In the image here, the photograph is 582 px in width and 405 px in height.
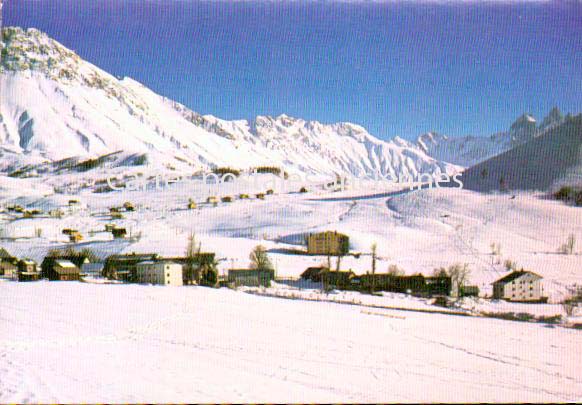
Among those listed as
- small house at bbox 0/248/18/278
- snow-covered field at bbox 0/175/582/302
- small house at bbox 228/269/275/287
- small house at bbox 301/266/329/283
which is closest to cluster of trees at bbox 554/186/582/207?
snow-covered field at bbox 0/175/582/302

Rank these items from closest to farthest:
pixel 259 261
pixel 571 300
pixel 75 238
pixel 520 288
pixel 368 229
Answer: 1. pixel 571 300
2. pixel 520 288
3. pixel 259 261
4. pixel 75 238
5. pixel 368 229

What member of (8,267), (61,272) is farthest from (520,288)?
(8,267)

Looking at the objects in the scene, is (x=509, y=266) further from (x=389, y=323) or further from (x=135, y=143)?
(x=135, y=143)

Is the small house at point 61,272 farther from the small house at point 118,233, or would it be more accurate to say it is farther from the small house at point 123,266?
the small house at point 118,233

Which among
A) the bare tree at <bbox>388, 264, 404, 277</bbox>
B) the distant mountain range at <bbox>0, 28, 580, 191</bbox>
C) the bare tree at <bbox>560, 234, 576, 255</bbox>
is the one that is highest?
the distant mountain range at <bbox>0, 28, 580, 191</bbox>

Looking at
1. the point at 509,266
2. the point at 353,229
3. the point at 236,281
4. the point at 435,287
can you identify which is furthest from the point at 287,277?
the point at 353,229

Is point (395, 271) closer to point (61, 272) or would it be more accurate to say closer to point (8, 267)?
point (61, 272)

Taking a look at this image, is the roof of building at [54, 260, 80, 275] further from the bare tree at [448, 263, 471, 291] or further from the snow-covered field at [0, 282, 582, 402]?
the bare tree at [448, 263, 471, 291]
